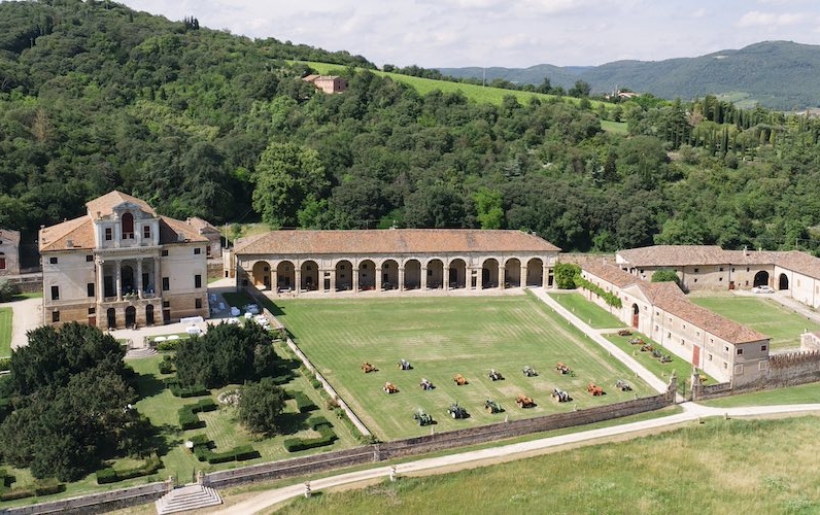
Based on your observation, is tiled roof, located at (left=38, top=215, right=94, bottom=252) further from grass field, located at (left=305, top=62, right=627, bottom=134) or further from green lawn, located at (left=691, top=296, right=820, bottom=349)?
grass field, located at (left=305, top=62, right=627, bottom=134)

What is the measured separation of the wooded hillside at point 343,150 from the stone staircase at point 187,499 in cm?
5313

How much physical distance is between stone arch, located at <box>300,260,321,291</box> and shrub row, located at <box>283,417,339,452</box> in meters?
33.0

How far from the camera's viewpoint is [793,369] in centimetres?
5775

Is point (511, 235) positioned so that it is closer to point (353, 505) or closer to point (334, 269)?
point (334, 269)

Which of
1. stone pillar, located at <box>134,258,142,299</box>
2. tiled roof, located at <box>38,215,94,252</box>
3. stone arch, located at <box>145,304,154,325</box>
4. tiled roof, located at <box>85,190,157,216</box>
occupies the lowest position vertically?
stone arch, located at <box>145,304,154,325</box>

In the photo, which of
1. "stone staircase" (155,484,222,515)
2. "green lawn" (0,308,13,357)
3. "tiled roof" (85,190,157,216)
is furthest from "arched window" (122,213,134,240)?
"stone staircase" (155,484,222,515)

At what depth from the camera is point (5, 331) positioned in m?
62.4

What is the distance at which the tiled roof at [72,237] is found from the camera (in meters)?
62.2

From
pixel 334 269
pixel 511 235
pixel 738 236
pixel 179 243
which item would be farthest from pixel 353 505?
pixel 738 236

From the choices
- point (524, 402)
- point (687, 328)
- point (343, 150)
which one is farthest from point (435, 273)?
point (524, 402)

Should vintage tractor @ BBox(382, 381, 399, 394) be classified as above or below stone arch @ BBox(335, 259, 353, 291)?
below

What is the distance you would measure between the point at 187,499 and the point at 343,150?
71924mm

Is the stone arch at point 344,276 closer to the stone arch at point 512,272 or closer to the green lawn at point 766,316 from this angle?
the stone arch at point 512,272

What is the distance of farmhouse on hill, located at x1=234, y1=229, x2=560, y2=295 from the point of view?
7625cm
